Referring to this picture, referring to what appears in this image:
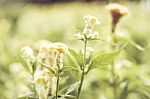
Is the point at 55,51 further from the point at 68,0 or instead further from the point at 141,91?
the point at 68,0

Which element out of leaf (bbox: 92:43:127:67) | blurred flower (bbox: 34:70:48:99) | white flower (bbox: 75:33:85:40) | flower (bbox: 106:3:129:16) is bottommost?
blurred flower (bbox: 34:70:48:99)

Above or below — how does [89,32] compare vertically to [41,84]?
above

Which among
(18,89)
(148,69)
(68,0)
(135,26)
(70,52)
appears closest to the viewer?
(70,52)

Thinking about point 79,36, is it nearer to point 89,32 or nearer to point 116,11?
point 89,32

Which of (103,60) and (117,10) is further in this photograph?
(117,10)

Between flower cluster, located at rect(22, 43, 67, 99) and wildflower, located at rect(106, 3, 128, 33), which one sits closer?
flower cluster, located at rect(22, 43, 67, 99)

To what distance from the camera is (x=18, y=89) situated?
1651mm

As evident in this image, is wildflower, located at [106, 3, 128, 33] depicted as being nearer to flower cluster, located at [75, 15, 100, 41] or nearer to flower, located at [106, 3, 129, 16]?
flower, located at [106, 3, 129, 16]

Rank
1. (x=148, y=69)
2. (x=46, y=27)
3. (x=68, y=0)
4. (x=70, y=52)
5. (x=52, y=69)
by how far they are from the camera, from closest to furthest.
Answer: (x=52, y=69) < (x=70, y=52) < (x=148, y=69) < (x=46, y=27) < (x=68, y=0)

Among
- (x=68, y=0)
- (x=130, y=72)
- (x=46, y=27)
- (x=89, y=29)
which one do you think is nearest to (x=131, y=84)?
(x=130, y=72)

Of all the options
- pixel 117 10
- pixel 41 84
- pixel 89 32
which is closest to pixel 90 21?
pixel 89 32

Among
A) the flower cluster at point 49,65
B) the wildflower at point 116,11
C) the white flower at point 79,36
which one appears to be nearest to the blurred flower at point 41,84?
the flower cluster at point 49,65

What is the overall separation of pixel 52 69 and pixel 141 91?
19.7 inches

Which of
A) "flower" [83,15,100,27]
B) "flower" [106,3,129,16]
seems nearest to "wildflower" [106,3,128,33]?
"flower" [106,3,129,16]
